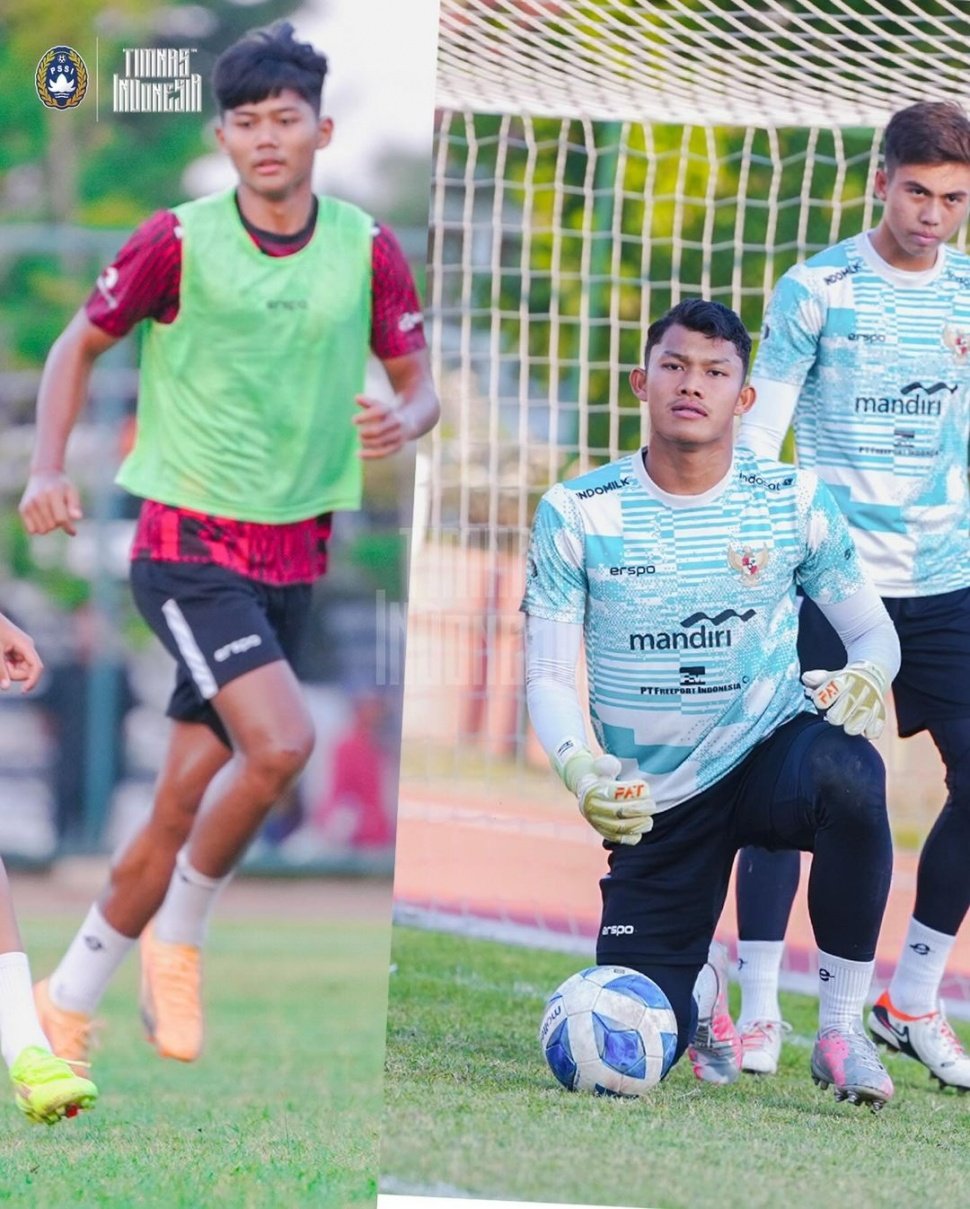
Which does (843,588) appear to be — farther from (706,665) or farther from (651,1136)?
(651,1136)

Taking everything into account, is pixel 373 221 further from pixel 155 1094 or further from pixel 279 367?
pixel 155 1094

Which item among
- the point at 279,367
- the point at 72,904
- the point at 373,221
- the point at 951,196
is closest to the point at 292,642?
the point at 279,367

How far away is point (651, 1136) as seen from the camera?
3.17 m

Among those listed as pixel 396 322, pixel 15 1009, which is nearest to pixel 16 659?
pixel 15 1009

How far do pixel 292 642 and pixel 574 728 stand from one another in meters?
1.21

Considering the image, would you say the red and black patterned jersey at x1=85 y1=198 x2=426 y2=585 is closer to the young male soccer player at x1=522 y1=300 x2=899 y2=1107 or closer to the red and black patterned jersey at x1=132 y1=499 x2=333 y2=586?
the red and black patterned jersey at x1=132 y1=499 x2=333 y2=586

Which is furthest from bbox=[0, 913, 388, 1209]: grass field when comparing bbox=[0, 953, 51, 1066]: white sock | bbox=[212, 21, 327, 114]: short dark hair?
bbox=[212, 21, 327, 114]: short dark hair

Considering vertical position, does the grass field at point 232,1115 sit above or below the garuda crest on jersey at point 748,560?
below

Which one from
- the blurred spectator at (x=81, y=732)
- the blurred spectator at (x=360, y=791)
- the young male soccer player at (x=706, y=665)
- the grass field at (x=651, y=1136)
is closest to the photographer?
the grass field at (x=651, y=1136)

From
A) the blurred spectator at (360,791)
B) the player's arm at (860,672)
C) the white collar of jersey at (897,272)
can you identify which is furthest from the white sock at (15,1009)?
the blurred spectator at (360,791)

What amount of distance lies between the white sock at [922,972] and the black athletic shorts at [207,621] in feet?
5.02

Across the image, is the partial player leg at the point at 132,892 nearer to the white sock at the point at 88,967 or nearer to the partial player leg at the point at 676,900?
the white sock at the point at 88,967

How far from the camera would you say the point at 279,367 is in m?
4.33

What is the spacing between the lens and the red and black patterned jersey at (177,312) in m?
4.25
